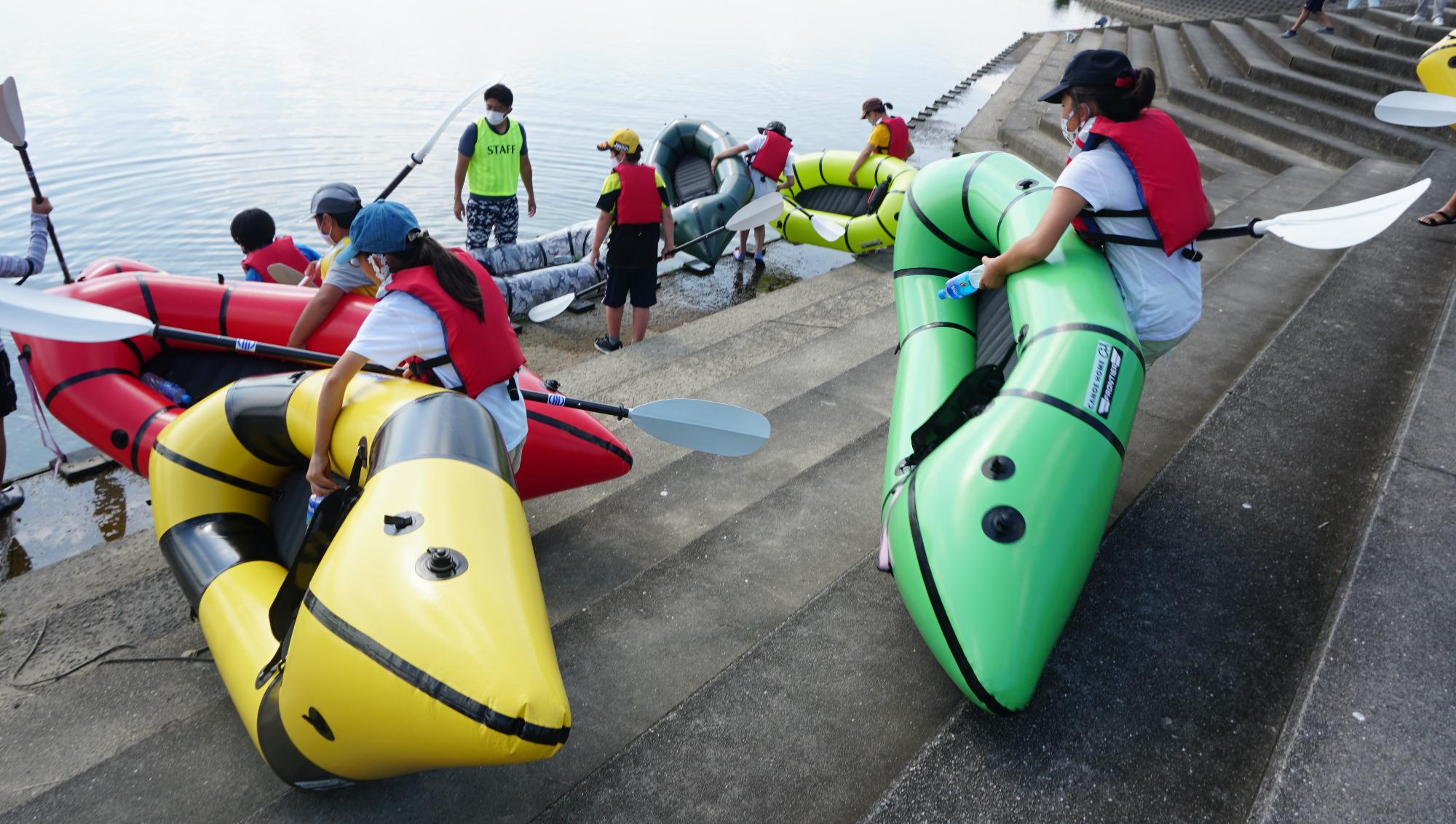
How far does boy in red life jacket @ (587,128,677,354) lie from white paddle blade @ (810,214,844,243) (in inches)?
87.5

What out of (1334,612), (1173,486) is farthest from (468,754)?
(1173,486)

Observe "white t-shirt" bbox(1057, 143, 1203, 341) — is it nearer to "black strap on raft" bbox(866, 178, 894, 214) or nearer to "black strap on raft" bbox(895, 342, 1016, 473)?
"black strap on raft" bbox(895, 342, 1016, 473)

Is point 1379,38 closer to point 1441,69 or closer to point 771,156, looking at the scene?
point 1441,69

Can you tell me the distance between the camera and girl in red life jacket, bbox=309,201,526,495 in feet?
8.48

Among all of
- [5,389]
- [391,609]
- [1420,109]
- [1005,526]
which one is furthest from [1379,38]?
[5,389]

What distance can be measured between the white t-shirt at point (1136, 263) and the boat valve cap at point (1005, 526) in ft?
3.31

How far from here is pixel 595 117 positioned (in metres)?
13.5

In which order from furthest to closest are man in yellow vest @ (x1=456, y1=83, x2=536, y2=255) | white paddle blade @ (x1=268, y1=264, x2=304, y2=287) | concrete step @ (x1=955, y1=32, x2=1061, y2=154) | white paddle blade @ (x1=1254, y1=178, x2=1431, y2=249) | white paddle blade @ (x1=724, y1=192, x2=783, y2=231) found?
concrete step @ (x1=955, y1=32, x2=1061, y2=154) → white paddle blade @ (x1=724, y1=192, x2=783, y2=231) → man in yellow vest @ (x1=456, y1=83, x2=536, y2=255) → white paddle blade @ (x1=268, y1=264, x2=304, y2=287) → white paddle blade @ (x1=1254, y1=178, x2=1431, y2=249)

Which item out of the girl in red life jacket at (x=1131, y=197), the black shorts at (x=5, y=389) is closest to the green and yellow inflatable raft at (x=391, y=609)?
the girl in red life jacket at (x=1131, y=197)

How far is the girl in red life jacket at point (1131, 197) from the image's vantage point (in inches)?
106

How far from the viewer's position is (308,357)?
11.6ft

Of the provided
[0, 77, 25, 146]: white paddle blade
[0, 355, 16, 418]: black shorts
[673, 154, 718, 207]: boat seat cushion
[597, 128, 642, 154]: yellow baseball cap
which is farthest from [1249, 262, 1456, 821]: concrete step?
[673, 154, 718, 207]: boat seat cushion

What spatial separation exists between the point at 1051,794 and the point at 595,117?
12935 millimetres

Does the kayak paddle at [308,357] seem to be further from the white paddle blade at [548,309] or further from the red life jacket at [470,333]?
the white paddle blade at [548,309]
